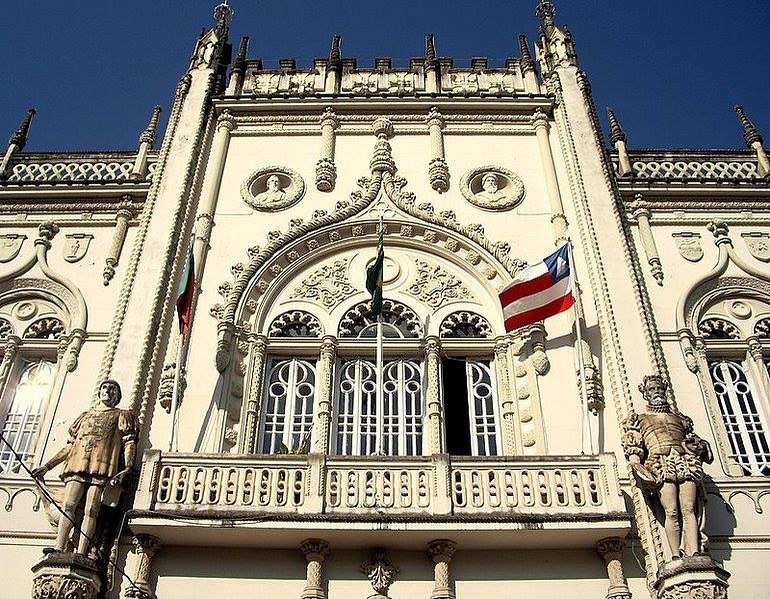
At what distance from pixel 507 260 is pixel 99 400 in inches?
299

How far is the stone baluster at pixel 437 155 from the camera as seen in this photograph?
17.4m

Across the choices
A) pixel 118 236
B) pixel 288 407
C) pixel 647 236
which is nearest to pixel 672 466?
pixel 647 236

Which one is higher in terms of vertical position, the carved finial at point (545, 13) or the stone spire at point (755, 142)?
the carved finial at point (545, 13)

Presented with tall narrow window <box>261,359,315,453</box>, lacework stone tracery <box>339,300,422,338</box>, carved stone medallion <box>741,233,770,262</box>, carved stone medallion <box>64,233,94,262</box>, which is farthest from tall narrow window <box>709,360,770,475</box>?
carved stone medallion <box>64,233,94,262</box>

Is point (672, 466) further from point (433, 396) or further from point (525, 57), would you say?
point (525, 57)

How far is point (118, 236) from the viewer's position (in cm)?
1645

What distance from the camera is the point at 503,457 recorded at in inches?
500

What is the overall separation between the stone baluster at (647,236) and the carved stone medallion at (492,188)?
226cm

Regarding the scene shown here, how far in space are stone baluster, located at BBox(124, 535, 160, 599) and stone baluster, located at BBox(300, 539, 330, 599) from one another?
83.0 inches

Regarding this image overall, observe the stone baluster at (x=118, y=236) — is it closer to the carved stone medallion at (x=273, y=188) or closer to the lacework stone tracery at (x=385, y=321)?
the carved stone medallion at (x=273, y=188)

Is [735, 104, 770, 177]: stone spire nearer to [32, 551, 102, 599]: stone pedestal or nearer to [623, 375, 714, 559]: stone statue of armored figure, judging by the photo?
[623, 375, 714, 559]: stone statue of armored figure

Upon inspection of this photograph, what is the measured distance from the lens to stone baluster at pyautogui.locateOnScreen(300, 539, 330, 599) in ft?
38.8

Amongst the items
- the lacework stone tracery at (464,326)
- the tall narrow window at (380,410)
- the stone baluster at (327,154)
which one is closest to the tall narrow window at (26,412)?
the tall narrow window at (380,410)

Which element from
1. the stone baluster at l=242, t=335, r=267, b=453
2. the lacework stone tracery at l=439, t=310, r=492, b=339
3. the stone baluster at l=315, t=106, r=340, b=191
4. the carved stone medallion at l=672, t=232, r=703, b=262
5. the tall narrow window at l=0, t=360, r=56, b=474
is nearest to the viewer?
the stone baluster at l=242, t=335, r=267, b=453
